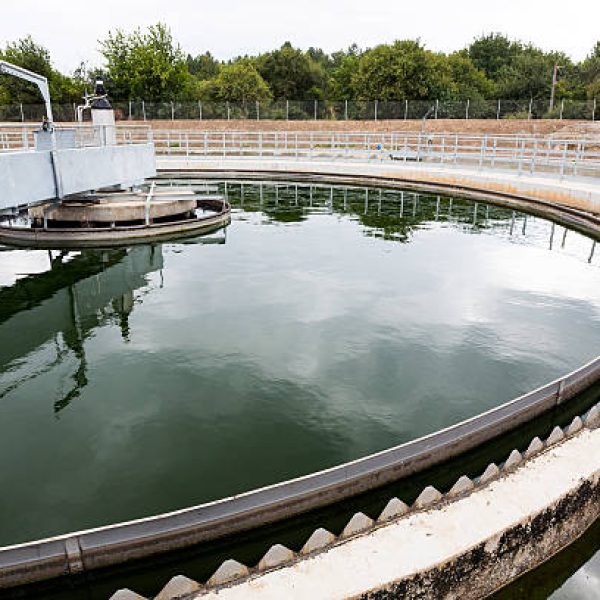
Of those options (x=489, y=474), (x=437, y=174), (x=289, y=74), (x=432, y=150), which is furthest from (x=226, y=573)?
(x=289, y=74)

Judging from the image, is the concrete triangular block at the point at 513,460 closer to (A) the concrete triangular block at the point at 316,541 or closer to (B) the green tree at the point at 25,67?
(A) the concrete triangular block at the point at 316,541

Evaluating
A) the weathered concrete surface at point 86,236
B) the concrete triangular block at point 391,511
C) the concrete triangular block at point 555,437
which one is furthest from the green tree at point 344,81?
the concrete triangular block at point 391,511

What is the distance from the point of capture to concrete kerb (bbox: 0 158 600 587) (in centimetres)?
329

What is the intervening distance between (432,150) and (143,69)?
2904 centimetres

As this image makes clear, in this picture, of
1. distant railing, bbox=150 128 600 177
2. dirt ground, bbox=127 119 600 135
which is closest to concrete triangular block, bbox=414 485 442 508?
distant railing, bbox=150 128 600 177

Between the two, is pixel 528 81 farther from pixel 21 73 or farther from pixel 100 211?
pixel 21 73

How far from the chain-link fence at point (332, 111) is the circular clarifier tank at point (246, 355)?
25.5 m

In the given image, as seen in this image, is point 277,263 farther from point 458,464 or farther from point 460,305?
point 458,464

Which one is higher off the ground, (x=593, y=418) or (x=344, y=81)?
(x=344, y=81)

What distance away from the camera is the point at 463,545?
128 inches

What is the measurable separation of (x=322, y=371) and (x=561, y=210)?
1153cm

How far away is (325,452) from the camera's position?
4.94m

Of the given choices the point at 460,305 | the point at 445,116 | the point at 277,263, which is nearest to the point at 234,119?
the point at 445,116

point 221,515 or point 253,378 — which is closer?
point 221,515
